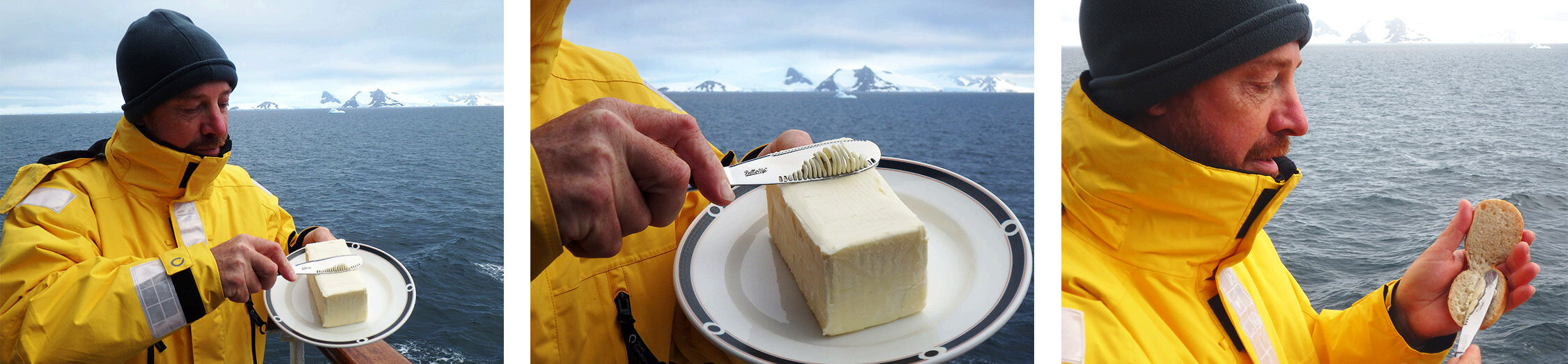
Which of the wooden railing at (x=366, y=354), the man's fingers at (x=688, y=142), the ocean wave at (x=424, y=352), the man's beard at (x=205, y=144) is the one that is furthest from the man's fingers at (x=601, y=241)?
the wooden railing at (x=366, y=354)

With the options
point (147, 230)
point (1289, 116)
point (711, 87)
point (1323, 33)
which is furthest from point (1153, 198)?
point (147, 230)

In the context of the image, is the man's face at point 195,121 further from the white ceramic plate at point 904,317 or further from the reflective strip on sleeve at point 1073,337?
the reflective strip on sleeve at point 1073,337

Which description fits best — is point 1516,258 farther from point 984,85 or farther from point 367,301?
point 367,301

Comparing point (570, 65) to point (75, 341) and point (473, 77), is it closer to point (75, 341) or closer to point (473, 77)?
point (473, 77)

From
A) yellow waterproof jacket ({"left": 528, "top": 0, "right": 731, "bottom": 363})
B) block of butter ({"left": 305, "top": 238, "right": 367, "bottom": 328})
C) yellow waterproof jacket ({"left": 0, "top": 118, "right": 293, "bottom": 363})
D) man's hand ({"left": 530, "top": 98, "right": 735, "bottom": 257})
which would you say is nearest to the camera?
man's hand ({"left": 530, "top": 98, "right": 735, "bottom": 257})

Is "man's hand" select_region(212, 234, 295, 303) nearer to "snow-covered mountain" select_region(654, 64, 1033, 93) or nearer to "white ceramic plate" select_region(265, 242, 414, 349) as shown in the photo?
"white ceramic plate" select_region(265, 242, 414, 349)

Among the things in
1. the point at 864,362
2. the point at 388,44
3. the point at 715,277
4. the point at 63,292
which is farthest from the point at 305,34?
the point at 864,362

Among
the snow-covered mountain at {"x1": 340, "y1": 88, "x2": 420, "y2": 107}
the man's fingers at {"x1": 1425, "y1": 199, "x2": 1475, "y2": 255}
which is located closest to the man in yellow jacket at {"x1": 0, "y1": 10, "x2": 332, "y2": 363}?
the snow-covered mountain at {"x1": 340, "y1": 88, "x2": 420, "y2": 107}
